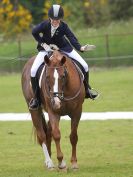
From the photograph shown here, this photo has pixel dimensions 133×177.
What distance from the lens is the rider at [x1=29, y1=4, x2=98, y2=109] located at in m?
12.2

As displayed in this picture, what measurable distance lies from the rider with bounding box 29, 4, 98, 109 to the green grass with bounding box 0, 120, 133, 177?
49.7 inches

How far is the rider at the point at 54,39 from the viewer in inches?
481

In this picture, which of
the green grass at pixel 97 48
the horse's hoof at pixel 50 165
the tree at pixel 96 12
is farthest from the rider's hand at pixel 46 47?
the tree at pixel 96 12

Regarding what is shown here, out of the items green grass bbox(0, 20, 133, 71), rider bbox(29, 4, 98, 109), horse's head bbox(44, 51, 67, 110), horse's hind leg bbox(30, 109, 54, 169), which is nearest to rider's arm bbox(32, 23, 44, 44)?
rider bbox(29, 4, 98, 109)

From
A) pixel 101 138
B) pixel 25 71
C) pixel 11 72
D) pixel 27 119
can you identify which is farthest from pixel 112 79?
pixel 25 71

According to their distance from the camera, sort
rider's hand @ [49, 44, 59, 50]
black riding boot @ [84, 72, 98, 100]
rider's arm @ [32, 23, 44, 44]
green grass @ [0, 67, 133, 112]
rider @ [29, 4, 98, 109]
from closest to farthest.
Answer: rider @ [29, 4, 98, 109] < rider's hand @ [49, 44, 59, 50] < rider's arm @ [32, 23, 44, 44] < black riding boot @ [84, 72, 98, 100] < green grass @ [0, 67, 133, 112]

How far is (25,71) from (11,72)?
28331 millimetres

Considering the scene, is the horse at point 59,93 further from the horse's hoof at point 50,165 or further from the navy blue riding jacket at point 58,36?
the navy blue riding jacket at point 58,36

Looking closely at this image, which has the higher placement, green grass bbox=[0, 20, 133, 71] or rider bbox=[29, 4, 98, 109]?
rider bbox=[29, 4, 98, 109]

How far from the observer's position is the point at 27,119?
21.0 meters

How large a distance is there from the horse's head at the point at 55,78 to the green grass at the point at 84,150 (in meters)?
1.24

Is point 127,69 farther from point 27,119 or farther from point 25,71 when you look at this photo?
point 25,71

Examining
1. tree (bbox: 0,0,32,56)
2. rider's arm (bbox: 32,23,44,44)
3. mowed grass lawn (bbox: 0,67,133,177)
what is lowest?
tree (bbox: 0,0,32,56)

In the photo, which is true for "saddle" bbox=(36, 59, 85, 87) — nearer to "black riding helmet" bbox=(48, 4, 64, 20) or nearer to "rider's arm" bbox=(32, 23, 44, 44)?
"rider's arm" bbox=(32, 23, 44, 44)
